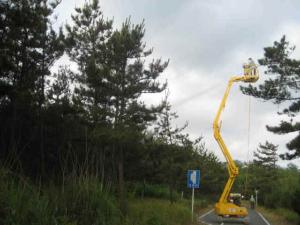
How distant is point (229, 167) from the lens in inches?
1359

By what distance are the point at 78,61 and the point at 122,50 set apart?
854cm

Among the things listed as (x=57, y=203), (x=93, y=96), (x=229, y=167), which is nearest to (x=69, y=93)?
(x=93, y=96)

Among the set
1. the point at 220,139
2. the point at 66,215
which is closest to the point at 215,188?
the point at 220,139

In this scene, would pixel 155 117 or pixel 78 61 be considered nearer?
pixel 155 117

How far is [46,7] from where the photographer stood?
28906mm

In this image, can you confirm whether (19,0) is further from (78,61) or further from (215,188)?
(215,188)

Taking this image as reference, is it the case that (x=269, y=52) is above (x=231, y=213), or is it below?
above

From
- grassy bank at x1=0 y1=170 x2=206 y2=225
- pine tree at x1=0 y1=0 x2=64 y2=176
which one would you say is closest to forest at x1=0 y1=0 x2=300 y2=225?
pine tree at x1=0 y1=0 x2=64 y2=176

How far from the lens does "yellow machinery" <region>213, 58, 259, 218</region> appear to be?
34156 mm

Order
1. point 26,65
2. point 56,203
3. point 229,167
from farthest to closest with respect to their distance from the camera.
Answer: point 229,167, point 26,65, point 56,203

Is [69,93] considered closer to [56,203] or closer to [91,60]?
[91,60]

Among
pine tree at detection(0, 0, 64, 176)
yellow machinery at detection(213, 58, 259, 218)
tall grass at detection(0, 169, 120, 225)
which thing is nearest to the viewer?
tall grass at detection(0, 169, 120, 225)

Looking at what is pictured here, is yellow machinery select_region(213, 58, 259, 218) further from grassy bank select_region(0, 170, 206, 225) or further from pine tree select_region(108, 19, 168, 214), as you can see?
grassy bank select_region(0, 170, 206, 225)

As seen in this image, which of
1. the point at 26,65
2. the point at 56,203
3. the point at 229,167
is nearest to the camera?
the point at 56,203
